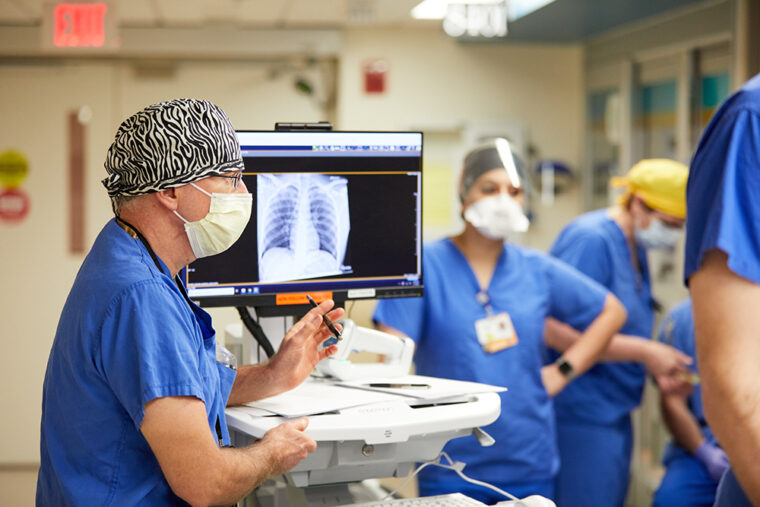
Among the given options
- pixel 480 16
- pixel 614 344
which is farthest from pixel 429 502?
pixel 480 16

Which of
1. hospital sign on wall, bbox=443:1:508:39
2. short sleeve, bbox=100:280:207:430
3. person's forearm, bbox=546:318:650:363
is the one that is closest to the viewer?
short sleeve, bbox=100:280:207:430

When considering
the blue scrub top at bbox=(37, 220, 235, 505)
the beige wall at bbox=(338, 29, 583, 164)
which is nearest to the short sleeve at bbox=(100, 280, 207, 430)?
the blue scrub top at bbox=(37, 220, 235, 505)

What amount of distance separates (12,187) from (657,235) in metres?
3.43

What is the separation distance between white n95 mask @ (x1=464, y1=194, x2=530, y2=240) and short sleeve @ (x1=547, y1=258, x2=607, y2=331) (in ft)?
0.71

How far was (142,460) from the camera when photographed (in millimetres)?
1236

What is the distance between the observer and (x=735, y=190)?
0.96 meters

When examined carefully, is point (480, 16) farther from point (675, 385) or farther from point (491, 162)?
point (675, 385)

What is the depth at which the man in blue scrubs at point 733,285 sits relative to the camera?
3.01 feet

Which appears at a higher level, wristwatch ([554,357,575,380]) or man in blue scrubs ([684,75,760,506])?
man in blue scrubs ([684,75,760,506])

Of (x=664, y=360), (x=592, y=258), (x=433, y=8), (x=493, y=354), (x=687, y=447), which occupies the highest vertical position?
(x=433, y=8)

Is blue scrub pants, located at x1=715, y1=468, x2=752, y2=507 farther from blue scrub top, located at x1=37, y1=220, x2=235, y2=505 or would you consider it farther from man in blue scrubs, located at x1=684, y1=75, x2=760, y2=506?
blue scrub top, located at x1=37, y1=220, x2=235, y2=505

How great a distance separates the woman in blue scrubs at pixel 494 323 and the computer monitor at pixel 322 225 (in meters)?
0.38

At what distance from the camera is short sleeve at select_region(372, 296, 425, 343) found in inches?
84.7

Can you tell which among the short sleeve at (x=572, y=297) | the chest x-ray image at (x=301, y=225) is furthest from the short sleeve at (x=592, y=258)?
the chest x-ray image at (x=301, y=225)
